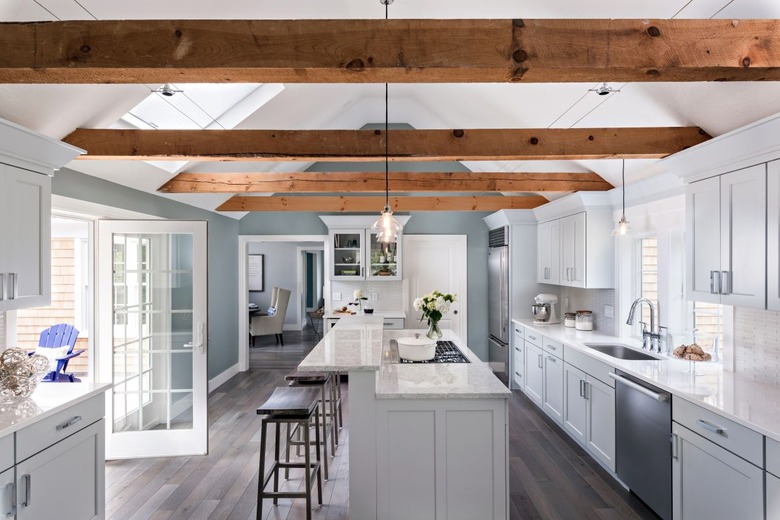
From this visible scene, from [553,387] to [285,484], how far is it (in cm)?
264

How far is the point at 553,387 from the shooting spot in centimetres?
415

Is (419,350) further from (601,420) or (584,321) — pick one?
(584,321)

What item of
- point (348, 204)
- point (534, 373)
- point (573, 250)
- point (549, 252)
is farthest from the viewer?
point (348, 204)

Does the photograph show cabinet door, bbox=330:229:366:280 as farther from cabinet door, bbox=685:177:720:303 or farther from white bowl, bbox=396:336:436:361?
cabinet door, bbox=685:177:720:303

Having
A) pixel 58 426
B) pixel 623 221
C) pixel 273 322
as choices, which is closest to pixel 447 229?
pixel 623 221

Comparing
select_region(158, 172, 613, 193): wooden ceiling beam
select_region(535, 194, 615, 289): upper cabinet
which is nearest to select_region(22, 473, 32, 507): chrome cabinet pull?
select_region(158, 172, 613, 193): wooden ceiling beam

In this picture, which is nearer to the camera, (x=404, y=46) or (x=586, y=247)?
(x=404, y=46)

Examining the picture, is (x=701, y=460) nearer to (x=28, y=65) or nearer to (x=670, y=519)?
(x=670, y=519)

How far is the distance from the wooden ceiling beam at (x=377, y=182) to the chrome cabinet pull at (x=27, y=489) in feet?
8.90

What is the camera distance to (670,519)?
2.41 meters

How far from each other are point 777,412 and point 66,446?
3.54 meters

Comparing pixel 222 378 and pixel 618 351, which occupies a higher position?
pixel 618 351

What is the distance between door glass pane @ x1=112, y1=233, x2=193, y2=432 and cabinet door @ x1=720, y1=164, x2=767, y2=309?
375cm

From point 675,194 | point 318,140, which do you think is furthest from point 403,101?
point 675,194
